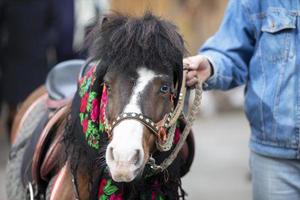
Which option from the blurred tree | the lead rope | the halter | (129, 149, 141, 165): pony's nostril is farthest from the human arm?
the blurred tree

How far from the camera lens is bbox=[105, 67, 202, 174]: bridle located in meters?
2.65

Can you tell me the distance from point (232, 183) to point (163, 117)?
3.70m

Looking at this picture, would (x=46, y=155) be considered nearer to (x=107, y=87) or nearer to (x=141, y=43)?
(x=107, y=87)

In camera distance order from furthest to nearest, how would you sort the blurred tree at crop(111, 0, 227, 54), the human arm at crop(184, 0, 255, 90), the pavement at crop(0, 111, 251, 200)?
the blurred tree at crop(111, 0, 227, 54) → the pavement at crop(0, 111, 251, 200) → the human arm at crop(184, 0, 255, 90)

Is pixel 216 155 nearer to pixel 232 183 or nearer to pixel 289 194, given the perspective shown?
pixel 232 183

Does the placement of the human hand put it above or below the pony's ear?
below

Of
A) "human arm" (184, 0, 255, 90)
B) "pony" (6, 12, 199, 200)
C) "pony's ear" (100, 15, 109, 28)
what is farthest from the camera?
"human arm" (184, 0, 255, 90)

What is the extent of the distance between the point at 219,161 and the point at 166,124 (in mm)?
4376

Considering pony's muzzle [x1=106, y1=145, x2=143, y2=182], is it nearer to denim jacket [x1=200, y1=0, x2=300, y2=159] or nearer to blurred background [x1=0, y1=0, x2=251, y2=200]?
denim jacket [x1=200, y1=0, x2=300, y2=159]

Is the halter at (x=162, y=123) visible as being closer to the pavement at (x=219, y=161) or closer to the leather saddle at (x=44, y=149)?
the leather saddle at (x=44, y=149)

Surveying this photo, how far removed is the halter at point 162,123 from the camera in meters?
2.64

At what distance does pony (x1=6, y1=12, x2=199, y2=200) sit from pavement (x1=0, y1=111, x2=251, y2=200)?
2.77 meters

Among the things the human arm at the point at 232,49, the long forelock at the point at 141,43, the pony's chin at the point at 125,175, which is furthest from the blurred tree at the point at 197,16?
the pony's chin at the point at 125,175

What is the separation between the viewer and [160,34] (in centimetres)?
282
